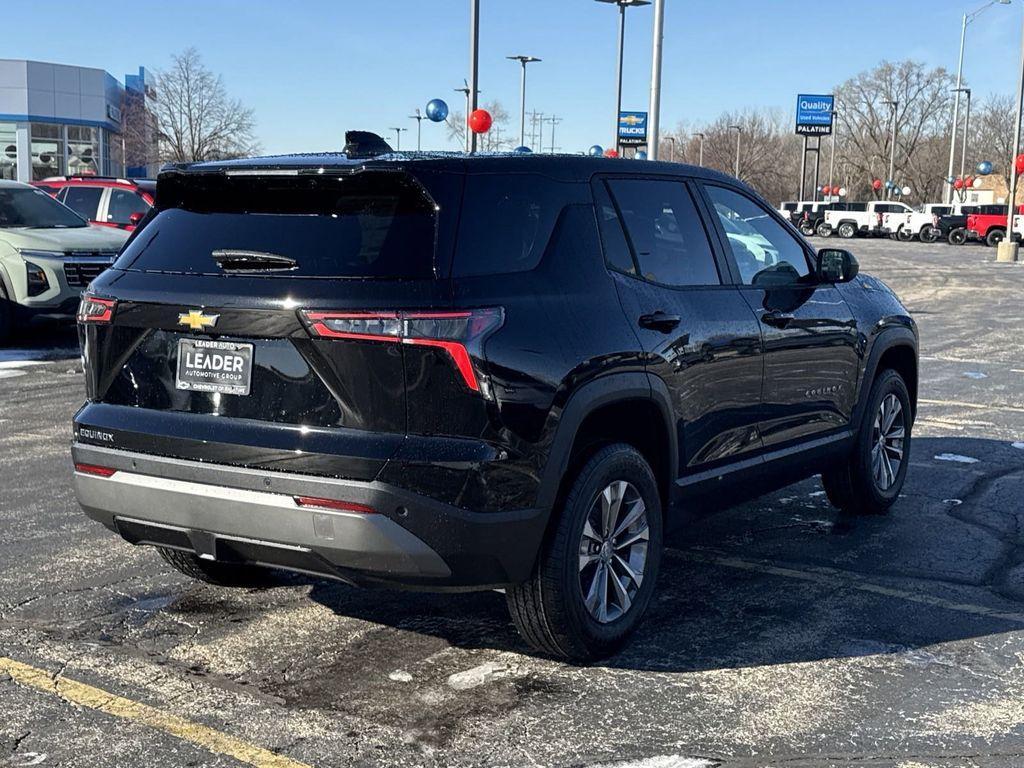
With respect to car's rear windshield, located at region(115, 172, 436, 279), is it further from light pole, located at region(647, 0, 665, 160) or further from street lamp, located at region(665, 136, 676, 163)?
street lamp, located at region(665, 136, 676, 163)

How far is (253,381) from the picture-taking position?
4.04 m

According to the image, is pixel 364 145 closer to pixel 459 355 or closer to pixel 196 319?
pixel 196 319

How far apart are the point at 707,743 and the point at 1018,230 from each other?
5042cm

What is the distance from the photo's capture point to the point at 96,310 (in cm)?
438

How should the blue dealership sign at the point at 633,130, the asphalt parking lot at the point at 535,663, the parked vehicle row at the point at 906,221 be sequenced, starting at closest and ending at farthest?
the asphalt parking lot at the point at 535,663 < the blue dealership sign at the point at 633,130 < the parked vehicle row at the point at 906,221

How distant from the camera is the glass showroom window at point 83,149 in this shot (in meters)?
63.8

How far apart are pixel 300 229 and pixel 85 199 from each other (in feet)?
46.5

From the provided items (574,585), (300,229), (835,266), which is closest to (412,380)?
(300,229)

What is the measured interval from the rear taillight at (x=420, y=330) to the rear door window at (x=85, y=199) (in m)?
14.3

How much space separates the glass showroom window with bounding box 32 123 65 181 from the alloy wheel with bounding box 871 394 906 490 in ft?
199

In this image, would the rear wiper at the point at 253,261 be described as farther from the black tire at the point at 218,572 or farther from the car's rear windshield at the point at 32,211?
the car's rear windshield at the point at 32,211

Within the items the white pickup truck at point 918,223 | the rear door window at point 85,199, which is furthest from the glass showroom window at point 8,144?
the rear door window at point 85,199

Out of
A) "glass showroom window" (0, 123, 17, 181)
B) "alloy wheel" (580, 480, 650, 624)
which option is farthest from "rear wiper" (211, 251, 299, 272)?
"glass showroom window" (0, 123, 17, 181)

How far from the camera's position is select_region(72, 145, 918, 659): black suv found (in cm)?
388
